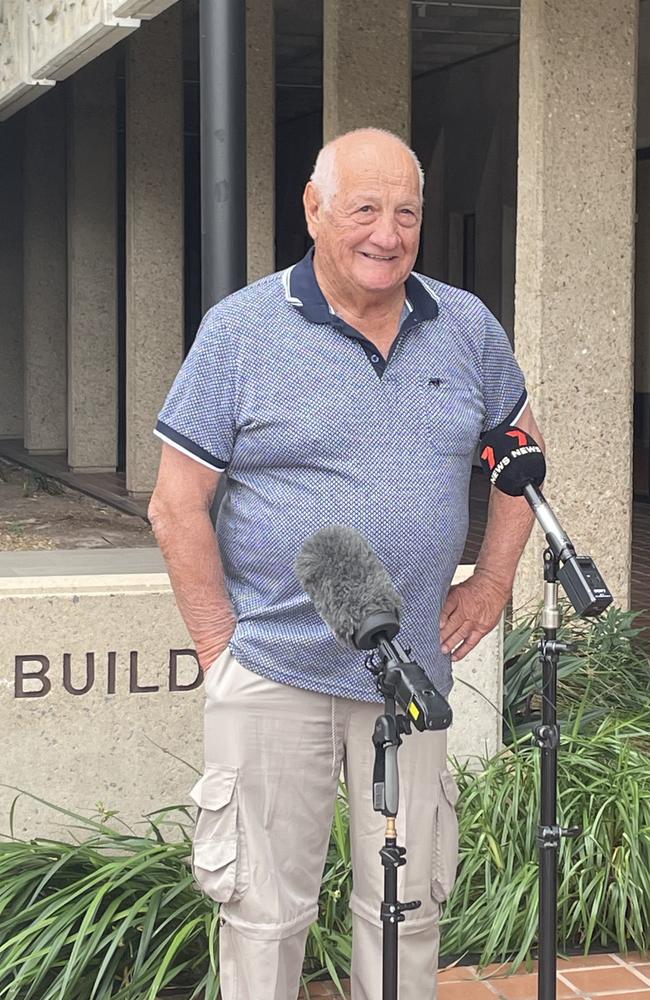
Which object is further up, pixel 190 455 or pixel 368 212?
pixel 368 212

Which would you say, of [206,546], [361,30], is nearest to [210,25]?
[206,546]

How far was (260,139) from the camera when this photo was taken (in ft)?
44.8

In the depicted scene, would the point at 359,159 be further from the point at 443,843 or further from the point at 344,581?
the point at 443,843

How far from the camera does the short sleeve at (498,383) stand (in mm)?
3234

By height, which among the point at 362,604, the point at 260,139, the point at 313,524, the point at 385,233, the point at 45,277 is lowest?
the point at 362,604

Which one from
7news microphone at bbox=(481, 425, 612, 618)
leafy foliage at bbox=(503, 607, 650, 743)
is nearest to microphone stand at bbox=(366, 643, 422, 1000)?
7news microphone at bbox=(481, 425, 612, 618)

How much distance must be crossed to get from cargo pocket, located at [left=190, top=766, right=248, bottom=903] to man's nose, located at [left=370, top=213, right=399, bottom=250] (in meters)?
1.02

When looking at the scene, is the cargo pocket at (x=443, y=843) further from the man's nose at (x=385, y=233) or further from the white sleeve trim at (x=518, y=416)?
the man's nose at (x=385, y=233)

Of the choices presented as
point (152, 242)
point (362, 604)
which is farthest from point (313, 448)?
point (152, 242)

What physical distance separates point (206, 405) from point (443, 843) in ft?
3.21

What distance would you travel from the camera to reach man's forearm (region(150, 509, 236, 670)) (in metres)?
3.06

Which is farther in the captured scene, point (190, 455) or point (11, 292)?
point (11, 292)

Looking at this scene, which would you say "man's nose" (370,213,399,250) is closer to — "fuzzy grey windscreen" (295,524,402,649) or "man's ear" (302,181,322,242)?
"man's ear" (302,181,322,242)

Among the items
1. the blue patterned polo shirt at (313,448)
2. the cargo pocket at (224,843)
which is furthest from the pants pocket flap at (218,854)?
the blue patterned polo shirt at (313,448)
